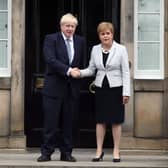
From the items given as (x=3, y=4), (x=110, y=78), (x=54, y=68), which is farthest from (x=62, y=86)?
(x=3, y=4)

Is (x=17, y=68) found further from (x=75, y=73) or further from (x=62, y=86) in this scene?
(x=75, y=73)

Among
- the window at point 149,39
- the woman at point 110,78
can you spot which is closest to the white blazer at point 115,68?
the woman at point 110,78

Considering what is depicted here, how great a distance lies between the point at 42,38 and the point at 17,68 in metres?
0.67

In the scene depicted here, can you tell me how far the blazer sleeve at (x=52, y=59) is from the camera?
945cm

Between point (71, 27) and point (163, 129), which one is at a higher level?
point (71, 27)

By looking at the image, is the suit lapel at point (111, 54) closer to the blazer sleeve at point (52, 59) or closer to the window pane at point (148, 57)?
the blazer sleeve at point (52, 59)

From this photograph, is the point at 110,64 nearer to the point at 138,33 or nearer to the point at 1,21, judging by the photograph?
the point at 138,33

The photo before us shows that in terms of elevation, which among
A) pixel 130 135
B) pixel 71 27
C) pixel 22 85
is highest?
pixel 71 27

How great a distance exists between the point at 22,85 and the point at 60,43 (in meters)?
1.49

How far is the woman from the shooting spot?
962cm

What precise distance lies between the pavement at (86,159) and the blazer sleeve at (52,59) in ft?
3.87

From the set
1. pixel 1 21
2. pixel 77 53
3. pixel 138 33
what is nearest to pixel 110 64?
pixel 77 53

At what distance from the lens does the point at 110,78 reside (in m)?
9.64

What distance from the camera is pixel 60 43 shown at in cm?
962
